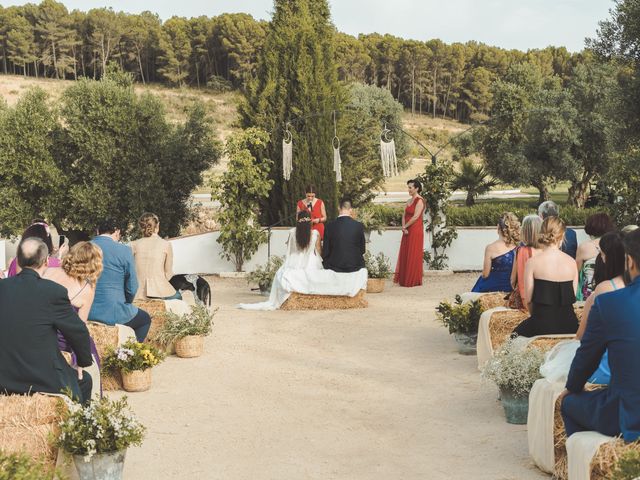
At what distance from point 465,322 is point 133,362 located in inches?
140

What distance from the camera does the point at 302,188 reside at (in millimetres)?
18672

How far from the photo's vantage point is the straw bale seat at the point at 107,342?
8125 mm

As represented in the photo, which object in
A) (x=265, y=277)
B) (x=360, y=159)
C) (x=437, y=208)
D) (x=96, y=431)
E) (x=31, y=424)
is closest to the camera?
(x=96, y=431)

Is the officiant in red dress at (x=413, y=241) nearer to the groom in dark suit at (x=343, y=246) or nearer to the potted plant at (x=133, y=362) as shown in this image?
the groom in dark suit at (x=343, y=246)

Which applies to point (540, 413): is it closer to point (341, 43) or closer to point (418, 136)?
point (418, 136)

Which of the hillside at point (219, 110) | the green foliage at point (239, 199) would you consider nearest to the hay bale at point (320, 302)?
the green foliage at point (239, 199)

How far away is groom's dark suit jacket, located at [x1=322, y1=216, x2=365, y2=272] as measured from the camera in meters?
13.0

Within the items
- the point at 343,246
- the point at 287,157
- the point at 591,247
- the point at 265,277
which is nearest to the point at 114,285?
the point at 591,247

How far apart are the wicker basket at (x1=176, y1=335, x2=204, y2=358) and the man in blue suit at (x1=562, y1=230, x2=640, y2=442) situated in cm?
554

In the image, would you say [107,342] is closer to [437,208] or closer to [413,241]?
[413,241]

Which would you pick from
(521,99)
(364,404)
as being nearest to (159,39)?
(521,99)

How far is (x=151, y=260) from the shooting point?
9.90 metres

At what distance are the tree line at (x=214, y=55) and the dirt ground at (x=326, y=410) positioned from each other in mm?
70637

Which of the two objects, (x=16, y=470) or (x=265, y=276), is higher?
(x=16, y=470)
